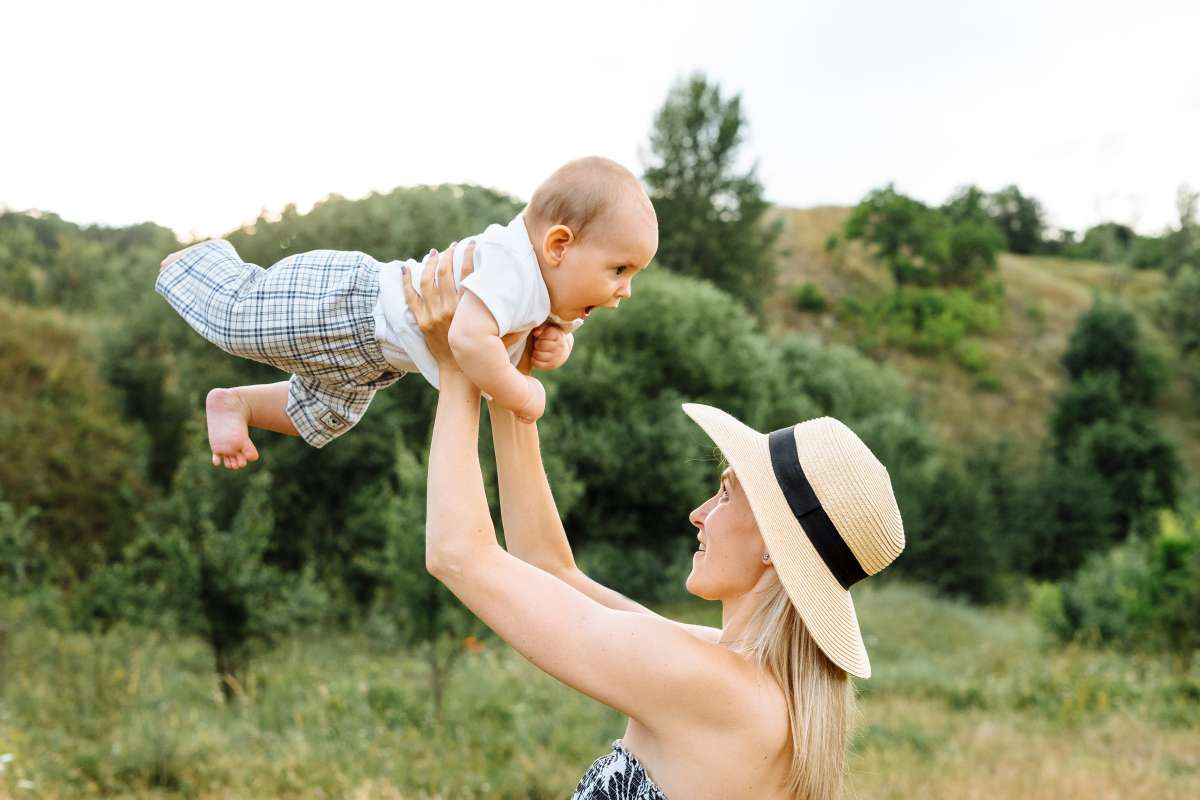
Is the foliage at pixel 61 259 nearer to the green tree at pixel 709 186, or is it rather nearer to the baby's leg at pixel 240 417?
the green tree at pixel 709 186

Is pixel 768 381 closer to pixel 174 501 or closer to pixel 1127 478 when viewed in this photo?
pixel 1127 478

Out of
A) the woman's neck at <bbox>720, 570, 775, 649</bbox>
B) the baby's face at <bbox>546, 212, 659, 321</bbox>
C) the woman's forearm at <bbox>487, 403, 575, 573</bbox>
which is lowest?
the woman's neck at <bbox>720, 570, 775, 649</bbox>

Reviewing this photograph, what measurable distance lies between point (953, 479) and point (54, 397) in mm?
19211

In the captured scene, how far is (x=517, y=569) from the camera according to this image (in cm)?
211

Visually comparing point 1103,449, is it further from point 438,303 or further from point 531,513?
point 438,303

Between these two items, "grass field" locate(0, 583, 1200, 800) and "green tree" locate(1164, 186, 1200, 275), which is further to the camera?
"green tree" locate(1164, 186, 1200, 275)

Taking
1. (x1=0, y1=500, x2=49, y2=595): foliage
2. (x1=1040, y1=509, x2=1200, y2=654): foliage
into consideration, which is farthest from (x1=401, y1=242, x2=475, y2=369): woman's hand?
→ (x1=1040, y1=509, x2=1200, y2=654): foliage

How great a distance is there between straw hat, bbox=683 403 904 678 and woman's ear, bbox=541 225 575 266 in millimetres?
610

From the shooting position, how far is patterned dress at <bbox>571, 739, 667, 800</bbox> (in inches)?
85.1

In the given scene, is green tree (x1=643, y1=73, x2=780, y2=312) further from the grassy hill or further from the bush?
the bush

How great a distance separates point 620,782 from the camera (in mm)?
2205

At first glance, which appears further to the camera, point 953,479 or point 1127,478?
point 1127,478

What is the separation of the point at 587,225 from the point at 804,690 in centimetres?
112

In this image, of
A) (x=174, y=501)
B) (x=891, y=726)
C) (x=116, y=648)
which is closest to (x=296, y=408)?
(x=891, y=726)
